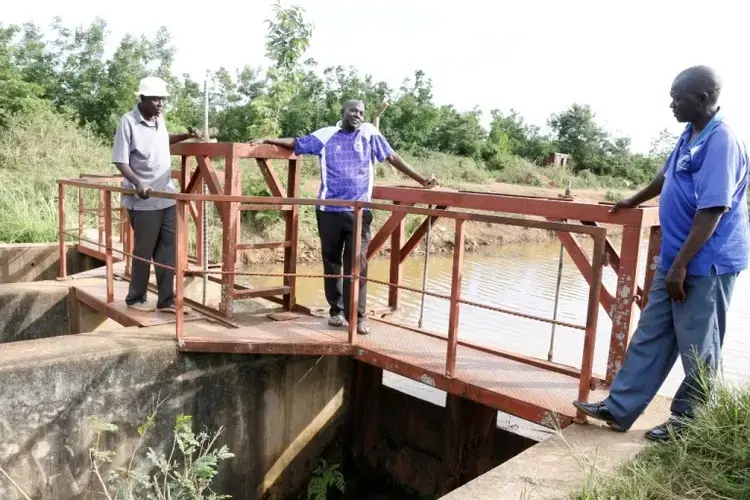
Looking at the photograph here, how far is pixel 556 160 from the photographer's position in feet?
110

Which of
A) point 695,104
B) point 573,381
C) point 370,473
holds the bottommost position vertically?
point 370,473

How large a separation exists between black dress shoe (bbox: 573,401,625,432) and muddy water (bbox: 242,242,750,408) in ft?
7.49

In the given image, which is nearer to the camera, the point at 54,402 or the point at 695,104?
the point at 695,104

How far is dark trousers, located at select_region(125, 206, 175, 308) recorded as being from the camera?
4.82 m

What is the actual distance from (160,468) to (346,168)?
88.8 inches

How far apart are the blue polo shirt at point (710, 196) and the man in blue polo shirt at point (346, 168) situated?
1.91 metres

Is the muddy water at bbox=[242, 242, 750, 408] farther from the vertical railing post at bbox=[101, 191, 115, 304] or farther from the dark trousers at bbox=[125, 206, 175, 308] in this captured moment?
the vertical railing post at bbox=[101, 191, 115, 304]

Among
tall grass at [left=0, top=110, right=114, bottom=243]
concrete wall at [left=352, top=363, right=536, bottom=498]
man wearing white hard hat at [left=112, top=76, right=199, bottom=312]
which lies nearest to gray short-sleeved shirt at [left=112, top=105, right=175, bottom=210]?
man wearing white hard hat at [left=112, top=76, right=199, bottom=312]

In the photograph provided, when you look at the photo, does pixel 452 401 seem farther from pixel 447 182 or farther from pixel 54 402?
pixel 447 182

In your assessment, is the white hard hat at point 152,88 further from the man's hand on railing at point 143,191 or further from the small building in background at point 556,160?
the small building in background at point 556,160

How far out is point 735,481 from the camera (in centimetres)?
266

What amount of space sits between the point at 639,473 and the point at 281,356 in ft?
8.93

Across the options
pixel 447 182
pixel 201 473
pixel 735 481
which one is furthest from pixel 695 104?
pixel 447 182

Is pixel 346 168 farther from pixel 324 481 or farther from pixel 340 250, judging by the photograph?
pixel 324 481
